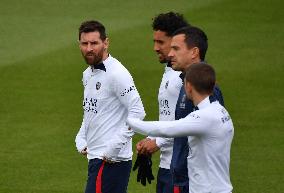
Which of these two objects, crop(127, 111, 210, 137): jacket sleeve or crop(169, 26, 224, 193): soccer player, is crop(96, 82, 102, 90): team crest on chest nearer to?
crop(169, 26, 224, 193): soccer player

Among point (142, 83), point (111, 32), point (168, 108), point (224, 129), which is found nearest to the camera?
point (224, 129)

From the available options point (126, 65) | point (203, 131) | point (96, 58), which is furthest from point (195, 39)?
point (126, 65)

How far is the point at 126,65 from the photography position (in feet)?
66.0

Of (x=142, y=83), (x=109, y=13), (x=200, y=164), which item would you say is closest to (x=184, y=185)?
(x=200, y=164)

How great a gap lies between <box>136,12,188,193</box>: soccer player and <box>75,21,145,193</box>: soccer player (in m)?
0.31

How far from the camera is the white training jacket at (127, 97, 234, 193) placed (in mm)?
7277

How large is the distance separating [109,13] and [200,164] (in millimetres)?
16690

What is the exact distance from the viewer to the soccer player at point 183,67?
791 cm

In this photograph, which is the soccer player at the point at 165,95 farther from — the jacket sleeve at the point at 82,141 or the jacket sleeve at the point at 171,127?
the jacket sleeve at the point at 171,127

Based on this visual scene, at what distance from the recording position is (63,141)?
15.4 meters

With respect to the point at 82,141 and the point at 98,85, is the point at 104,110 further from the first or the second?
the point at 82,141

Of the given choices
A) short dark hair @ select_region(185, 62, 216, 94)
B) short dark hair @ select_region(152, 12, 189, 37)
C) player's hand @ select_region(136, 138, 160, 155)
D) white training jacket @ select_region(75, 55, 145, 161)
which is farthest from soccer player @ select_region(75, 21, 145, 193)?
short dark hair @ select_region(185, 62, 216, 94)

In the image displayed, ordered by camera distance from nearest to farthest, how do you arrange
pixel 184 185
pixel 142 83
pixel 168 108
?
pixel 184 185
pixel 168 108
pixel 142 83

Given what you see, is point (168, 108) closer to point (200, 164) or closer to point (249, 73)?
point (200, 164)
